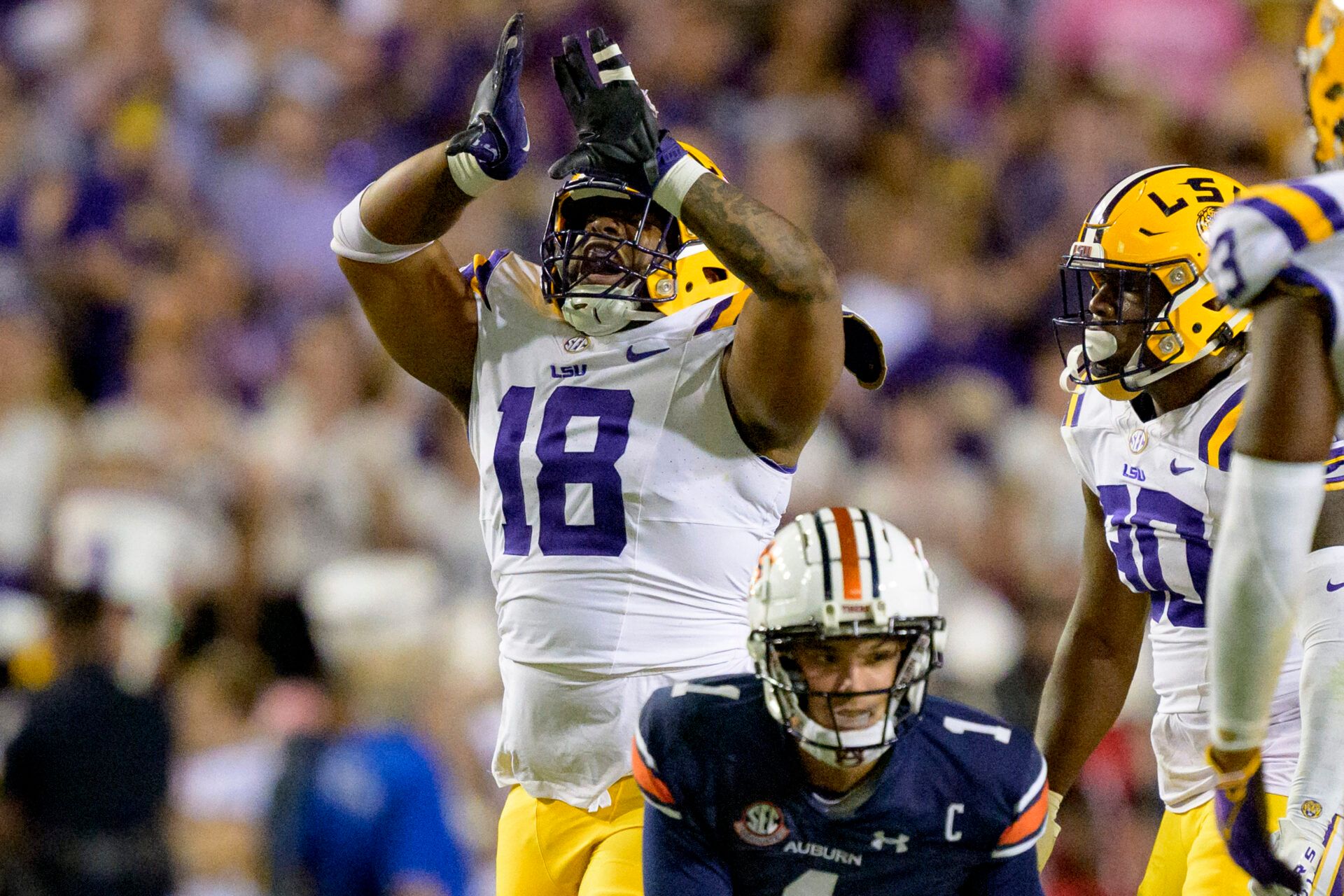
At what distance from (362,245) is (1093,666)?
174 cm

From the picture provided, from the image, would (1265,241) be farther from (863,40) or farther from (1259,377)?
(863,40)

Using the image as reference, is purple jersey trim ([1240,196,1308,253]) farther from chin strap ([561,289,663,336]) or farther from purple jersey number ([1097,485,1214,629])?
chin strap ([561,289,663,336])

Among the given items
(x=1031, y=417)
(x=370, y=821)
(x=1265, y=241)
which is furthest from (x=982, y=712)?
(x=1031, y=417)

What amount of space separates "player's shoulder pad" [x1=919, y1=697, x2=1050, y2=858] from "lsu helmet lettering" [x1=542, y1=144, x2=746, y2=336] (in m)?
1.02

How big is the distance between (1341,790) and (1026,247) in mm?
5001

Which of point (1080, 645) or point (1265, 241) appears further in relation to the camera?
point (1080, 645)

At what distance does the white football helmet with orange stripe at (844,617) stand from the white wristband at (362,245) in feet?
3.78

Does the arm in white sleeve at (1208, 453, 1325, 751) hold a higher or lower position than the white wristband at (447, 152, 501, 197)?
lower

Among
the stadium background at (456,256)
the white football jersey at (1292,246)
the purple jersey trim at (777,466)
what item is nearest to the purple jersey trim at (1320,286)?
the white football jersey at (1292,246)

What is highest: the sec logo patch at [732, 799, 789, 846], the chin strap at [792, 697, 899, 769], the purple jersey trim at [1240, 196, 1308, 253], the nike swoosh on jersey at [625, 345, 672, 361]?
the purple jersey trim at [1240, 196, 1308, 253]

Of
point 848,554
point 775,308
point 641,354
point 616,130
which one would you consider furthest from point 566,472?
point 848,554

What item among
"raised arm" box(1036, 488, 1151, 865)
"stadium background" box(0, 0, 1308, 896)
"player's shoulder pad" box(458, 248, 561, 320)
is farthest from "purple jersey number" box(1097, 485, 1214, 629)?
"stadium background" box(0, 0, 1308, 896)

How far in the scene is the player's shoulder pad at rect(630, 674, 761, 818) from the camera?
9.09 feet

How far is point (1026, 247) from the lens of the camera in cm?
776
